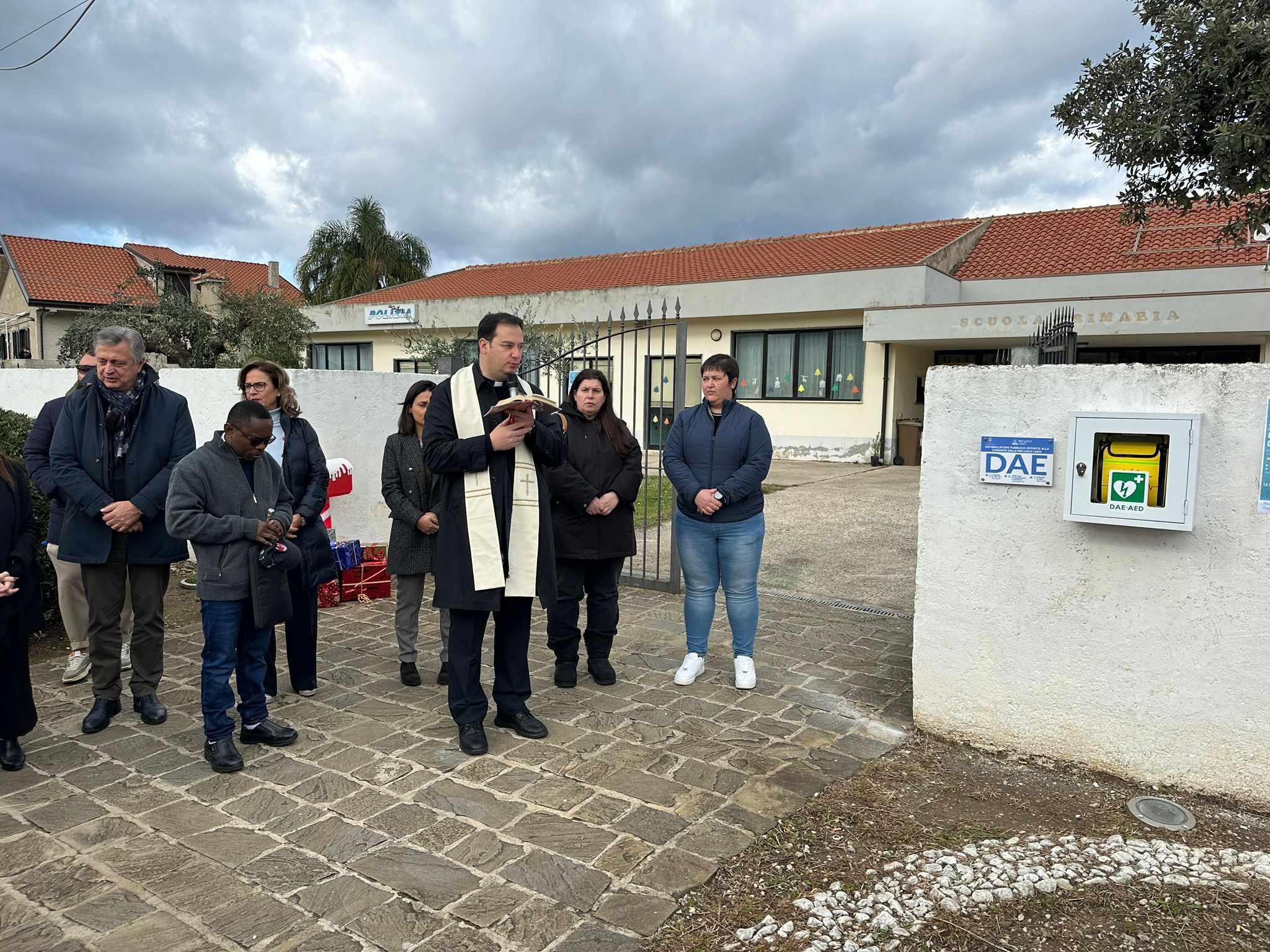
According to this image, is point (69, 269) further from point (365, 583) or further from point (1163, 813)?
point (1163, 813)

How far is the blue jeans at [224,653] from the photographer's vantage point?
3.70 metres

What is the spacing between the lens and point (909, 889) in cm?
280

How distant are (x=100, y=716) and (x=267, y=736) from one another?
0.93 metres

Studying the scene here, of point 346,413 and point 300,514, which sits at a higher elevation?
point 346,413

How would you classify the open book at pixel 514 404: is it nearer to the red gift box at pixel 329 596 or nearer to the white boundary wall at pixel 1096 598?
the white boundary wall at pixel 1096 598

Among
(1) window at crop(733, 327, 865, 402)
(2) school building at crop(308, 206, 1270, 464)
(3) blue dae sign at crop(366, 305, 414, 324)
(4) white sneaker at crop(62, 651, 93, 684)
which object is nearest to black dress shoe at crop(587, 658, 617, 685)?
(4) white sneaker at crop(62, 651, 93, 684)

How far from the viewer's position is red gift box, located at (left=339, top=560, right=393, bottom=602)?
265 inches

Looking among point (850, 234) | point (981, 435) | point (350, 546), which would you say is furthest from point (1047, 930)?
point (850, 234)

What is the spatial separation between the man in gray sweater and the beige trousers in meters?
1.23

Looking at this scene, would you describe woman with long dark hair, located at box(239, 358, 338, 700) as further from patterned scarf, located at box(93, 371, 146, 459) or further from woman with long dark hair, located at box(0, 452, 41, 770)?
woman with long dark hair, located at box(0, 452, 41, 770)

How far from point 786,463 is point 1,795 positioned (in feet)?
55.0

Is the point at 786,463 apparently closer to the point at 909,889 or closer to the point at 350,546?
the point at 350,546

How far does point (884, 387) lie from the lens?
18266mm

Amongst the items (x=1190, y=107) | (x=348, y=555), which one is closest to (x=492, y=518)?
(x=348, y=555)
